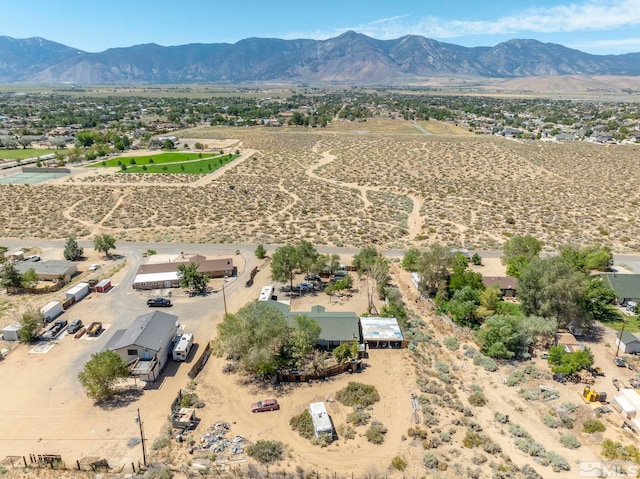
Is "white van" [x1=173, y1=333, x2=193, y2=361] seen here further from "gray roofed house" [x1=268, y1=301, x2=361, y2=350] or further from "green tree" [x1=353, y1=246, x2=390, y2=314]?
"green tree" [x1=353, y1=246, x2=390, y2=314]

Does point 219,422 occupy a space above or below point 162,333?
below

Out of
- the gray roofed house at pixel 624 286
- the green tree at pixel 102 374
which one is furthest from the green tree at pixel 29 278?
the gray roofed house at pixel 624 286

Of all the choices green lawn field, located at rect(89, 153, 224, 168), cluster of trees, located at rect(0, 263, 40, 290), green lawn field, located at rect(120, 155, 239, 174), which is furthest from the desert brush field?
cluster of trees, located at rect(0, 263, 40, 290)

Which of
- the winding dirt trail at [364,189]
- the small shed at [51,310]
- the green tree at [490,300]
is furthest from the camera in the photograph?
the winding dirt trail at [364,189]

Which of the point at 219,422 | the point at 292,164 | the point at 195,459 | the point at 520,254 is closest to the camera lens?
the point at 195,459

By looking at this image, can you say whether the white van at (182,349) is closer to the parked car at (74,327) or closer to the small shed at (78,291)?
the parked car at (74,327)

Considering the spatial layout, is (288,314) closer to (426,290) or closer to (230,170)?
(426,290)

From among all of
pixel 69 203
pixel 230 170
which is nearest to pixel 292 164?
pixel 230 170
